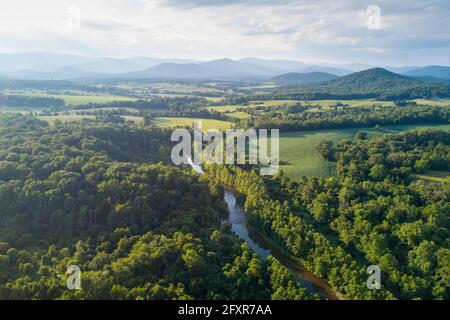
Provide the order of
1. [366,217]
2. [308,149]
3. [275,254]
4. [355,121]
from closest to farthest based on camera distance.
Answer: [366,217] < [275,254] < [308,149] < [355,121]

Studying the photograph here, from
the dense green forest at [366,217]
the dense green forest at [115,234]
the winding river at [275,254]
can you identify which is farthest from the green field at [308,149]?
the dense green forest at [115,234]

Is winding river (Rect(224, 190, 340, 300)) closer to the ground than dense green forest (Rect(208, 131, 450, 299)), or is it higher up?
closer to the ground

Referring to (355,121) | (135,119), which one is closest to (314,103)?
(355,121)

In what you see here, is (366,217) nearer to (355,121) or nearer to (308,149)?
(308,149)

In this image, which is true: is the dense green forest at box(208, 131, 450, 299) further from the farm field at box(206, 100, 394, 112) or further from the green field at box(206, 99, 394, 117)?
the farm field at box(206, 100, 394, 112)

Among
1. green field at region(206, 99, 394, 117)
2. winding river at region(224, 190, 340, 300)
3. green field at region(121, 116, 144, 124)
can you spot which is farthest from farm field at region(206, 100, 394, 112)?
winding river at region(224, 190, 340, 300)
